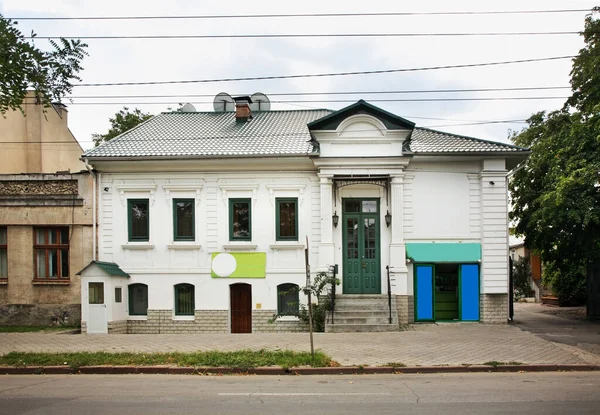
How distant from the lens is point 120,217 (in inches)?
816

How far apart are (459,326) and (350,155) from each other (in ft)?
21.9

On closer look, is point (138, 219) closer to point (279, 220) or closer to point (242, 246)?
point (242, 246)

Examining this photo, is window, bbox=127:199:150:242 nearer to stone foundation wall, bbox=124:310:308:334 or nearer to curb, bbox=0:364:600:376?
stone foundation wall, bbox=124:310:308:334

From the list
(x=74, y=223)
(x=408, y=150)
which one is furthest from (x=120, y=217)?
(x=408, y=150)

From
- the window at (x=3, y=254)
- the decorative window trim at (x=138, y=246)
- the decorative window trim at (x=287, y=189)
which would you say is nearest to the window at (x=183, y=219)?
the decorative window trim at (x=138, y=246)

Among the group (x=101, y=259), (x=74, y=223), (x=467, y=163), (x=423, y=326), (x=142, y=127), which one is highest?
(x=142, y=127)

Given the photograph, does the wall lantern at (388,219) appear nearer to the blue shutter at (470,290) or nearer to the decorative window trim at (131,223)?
the blue shutter at (470,290)

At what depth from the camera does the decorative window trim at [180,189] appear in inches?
810

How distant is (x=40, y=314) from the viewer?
67.1 feet

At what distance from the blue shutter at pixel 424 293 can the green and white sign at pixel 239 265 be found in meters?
5.33

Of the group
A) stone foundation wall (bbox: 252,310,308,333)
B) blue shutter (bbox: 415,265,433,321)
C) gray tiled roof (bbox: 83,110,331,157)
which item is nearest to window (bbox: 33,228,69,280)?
gray tiled roof (bbox: 83,110,331,157)

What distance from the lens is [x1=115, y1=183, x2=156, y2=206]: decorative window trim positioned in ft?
67.9

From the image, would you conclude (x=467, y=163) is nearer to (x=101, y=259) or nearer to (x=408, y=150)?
(x=408, y=150)

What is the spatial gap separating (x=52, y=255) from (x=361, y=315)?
36.5ft
